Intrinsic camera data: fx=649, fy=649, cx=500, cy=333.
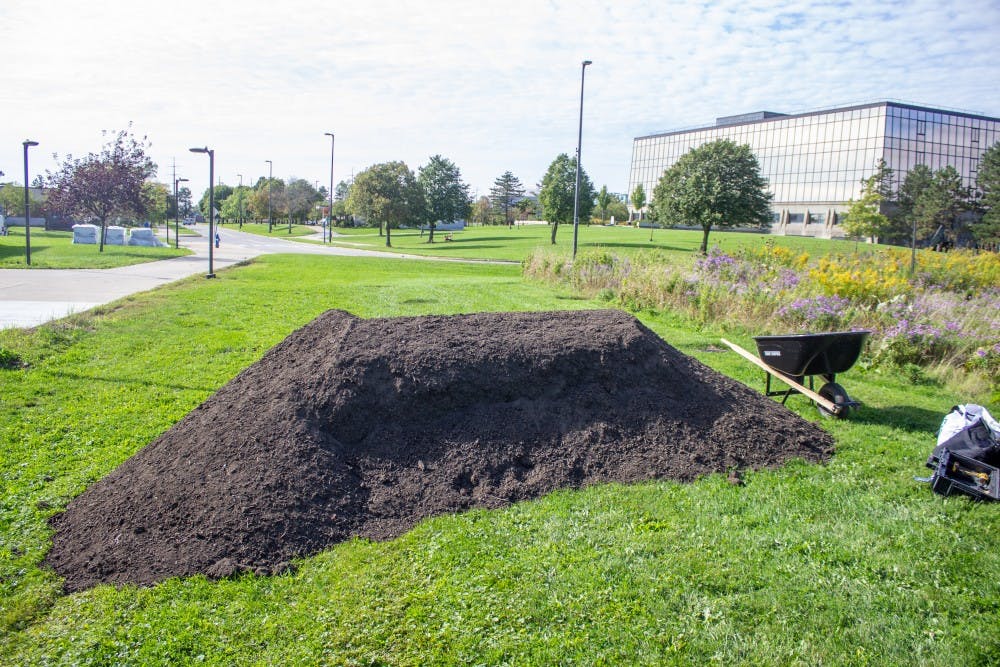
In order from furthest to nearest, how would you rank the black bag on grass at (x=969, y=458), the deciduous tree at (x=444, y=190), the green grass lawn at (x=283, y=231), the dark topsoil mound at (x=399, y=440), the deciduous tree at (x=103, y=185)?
1. the green grass lawn at (x=283, y=231)
2. the deciduous tree at (x=444, y=190)
3. the deciduous tree at (x=103, y=185)
4. the black bag on grass at (x=969, y=458)
5. the dark topsoil mound at (x=399, y=440)

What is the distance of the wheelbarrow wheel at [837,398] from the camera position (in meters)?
5.82

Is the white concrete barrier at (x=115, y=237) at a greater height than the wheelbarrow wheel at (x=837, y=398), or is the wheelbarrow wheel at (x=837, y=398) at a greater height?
the white concrete barrier at (x=115, y=237)

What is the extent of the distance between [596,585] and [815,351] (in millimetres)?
3515

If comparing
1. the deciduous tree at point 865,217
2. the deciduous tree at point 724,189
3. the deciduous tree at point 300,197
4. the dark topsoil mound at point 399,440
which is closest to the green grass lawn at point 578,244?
the deciduous tree at point 865,217

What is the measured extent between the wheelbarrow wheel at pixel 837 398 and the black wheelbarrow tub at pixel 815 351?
0.13 metres

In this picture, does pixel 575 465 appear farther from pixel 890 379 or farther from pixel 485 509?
pixel 890 379

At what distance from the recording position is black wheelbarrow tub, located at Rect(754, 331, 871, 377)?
18.8 feet

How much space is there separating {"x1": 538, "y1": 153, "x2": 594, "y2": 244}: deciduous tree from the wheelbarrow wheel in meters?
50.5

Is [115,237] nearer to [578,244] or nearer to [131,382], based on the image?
[578,244]

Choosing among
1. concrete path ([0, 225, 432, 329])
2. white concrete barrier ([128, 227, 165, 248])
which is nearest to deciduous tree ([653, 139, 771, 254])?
concrete path ([0, 225, 432, 329])

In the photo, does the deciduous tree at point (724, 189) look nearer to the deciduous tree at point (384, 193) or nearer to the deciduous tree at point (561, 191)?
the deciduous tree at point (561, 191)

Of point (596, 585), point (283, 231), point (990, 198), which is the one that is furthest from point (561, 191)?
point (596, 585)

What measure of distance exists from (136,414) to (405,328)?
2927 mm

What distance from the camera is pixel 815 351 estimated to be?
577 centimetres
